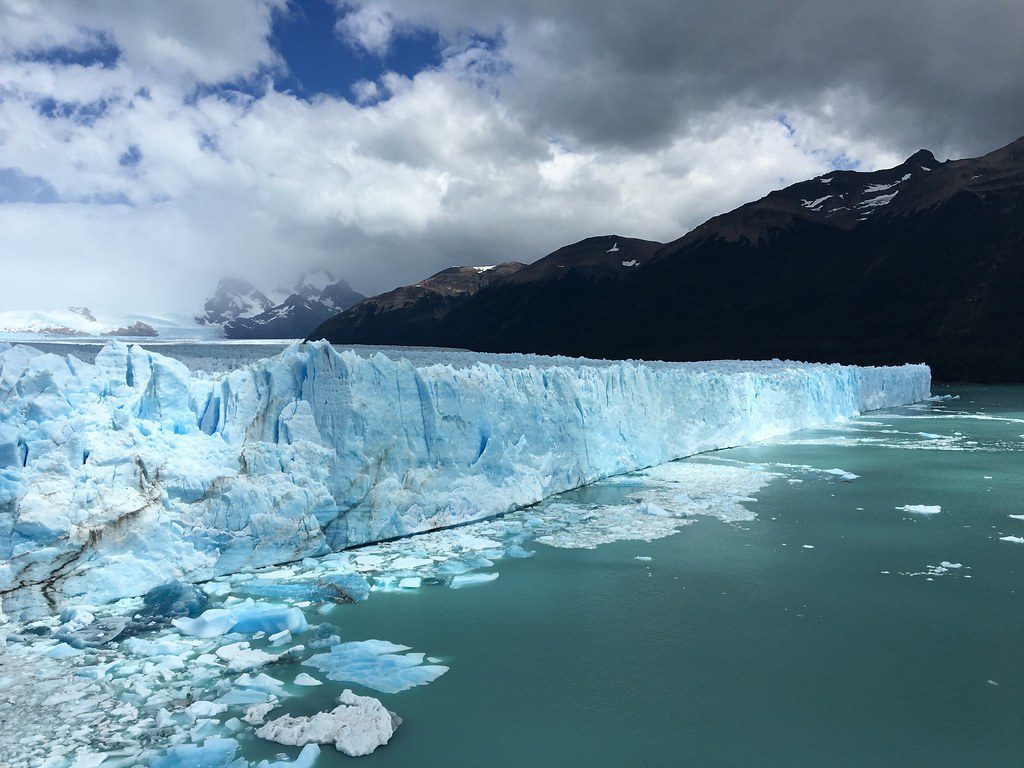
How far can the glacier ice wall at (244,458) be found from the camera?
5.62m

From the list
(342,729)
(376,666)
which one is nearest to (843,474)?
(376,666)

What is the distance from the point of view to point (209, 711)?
12.9 feet

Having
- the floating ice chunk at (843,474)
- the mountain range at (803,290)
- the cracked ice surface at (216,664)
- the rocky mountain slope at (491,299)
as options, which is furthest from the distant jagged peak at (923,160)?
the cracked ice surface at (216,664)

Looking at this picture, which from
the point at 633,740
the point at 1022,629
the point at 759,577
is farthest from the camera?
the point at 759,577

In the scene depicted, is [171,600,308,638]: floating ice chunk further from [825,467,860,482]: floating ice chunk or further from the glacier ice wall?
[825,467,860,482]: floating ice chunk

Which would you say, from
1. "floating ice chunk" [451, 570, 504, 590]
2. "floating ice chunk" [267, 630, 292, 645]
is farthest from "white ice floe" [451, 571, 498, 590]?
"floating ice chunk" [267, 630, 292, 645]

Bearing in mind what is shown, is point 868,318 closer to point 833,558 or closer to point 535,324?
point 535,324

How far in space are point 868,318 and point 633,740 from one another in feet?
197

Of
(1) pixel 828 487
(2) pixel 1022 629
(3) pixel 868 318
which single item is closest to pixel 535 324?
(3) pixel 868 318

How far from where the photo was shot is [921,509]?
9.48 m

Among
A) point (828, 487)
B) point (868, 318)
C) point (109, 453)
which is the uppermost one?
point (868, 318)

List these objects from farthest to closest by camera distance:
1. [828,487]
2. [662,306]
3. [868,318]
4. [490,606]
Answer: [662,306], [868,318], [828,487], [490,606]

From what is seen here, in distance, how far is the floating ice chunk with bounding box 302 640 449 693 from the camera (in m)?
4.45

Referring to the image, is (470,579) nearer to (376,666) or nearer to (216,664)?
(376,666)
